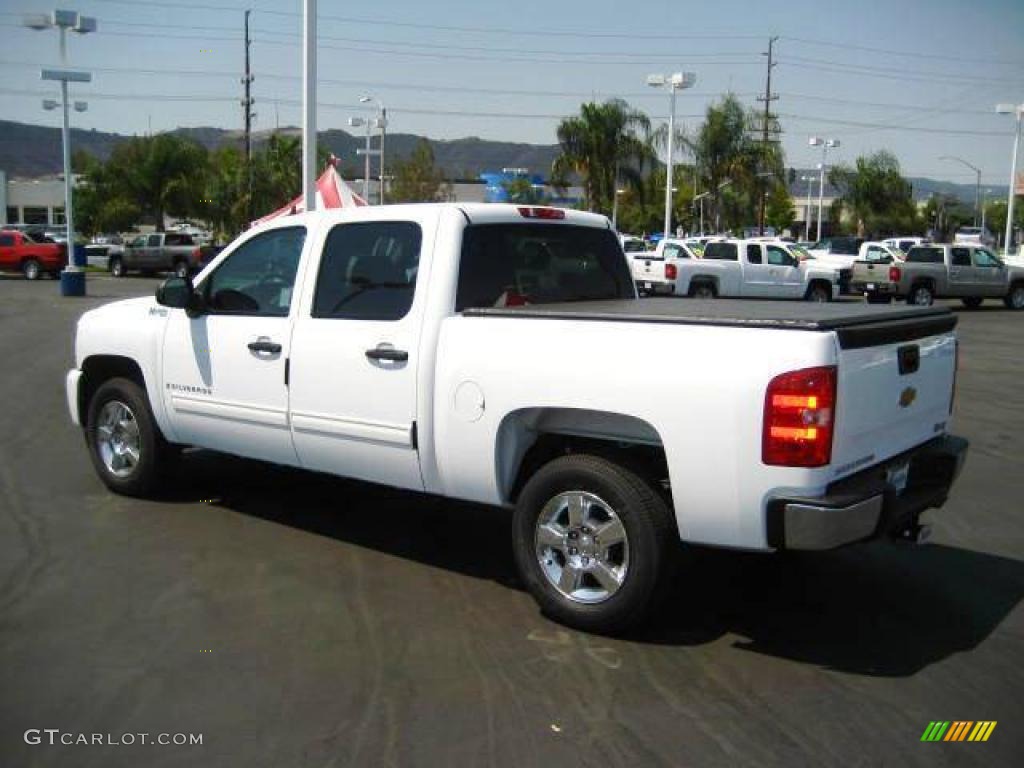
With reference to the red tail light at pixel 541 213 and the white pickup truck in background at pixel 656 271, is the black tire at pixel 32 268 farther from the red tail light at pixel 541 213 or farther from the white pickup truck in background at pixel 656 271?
the red tail light at pixel 541 213

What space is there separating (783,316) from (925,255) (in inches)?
1036

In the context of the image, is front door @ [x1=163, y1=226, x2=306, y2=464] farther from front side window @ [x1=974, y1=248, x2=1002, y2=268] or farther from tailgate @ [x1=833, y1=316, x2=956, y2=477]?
front side window @ [x1=974, y1=248, x2=1002, y2=268]

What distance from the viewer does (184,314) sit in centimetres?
631

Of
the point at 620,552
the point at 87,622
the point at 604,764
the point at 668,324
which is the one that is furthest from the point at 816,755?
the point at 87,622

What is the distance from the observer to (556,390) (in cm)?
449

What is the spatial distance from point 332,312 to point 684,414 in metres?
2.24

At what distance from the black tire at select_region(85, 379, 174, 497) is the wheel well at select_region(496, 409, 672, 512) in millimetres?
2873

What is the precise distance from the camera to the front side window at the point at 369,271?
17.2ft

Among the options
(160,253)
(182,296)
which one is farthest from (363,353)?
(160,253)

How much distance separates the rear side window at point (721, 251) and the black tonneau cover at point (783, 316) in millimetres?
23076

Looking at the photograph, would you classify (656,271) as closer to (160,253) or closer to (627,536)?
(160,253)

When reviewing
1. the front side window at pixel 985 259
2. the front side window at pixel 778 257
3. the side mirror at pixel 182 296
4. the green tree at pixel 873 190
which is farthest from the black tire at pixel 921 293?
the green tree at pixel 873 190

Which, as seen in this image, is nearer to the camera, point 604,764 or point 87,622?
point 604,764

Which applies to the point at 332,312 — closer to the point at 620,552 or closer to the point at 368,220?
Result: the point at 368,220
